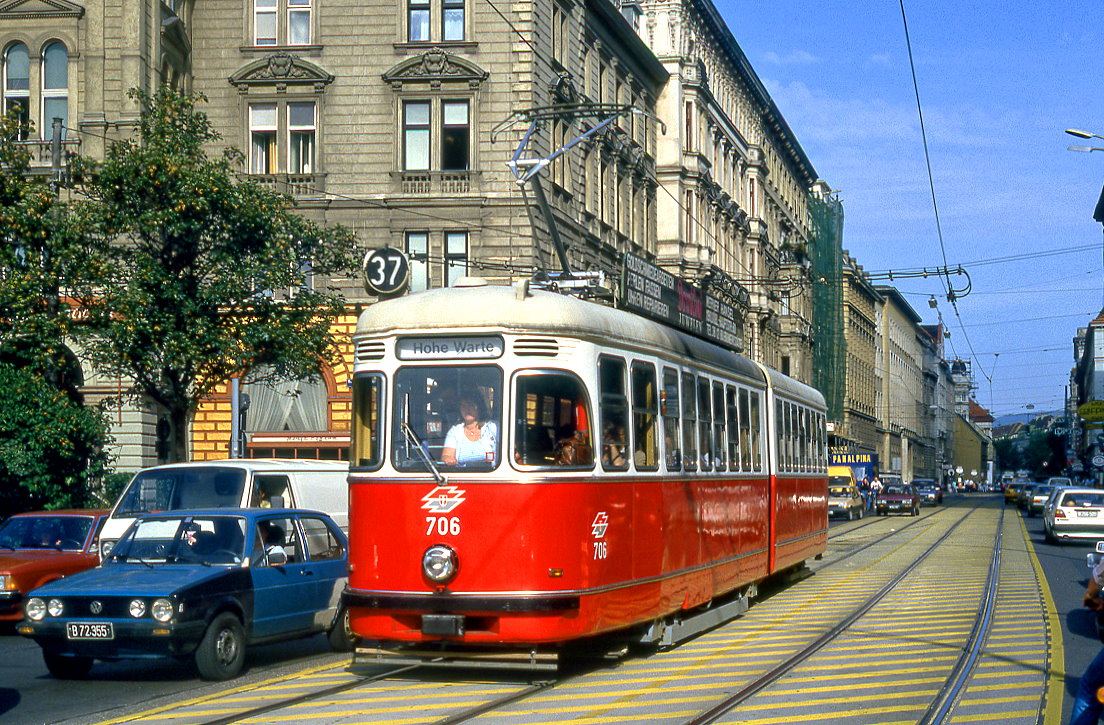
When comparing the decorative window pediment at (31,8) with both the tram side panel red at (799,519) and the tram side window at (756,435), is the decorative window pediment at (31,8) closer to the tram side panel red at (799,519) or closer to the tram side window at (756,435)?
the tram side panel red at (799,519)

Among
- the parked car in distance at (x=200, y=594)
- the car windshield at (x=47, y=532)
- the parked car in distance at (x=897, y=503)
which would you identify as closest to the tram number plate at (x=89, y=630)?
the parked car in distance at (x=200, y=594)

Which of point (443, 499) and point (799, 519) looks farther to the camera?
point (799, 519)

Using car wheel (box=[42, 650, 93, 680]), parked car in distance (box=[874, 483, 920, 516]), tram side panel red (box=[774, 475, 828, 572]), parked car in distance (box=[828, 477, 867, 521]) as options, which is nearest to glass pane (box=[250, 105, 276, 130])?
tram side panel red (box=[774, 475, 828, 572])

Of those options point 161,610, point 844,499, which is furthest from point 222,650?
point 844,499

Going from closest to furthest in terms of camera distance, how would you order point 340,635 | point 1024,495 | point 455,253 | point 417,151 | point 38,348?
point 340,635 < point 38,348 < point 455,253 < point 417,151 < point 1024,495

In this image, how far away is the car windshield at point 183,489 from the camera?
57.8 ft

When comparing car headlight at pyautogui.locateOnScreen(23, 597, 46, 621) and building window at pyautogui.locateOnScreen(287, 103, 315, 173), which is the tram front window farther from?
building window at pyautogui.locateOnScreen(287, 103, 315, 173)

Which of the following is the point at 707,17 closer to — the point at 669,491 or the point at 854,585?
the point at 854,585

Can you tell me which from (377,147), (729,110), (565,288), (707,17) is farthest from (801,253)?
(565,288)

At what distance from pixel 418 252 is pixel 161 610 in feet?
84.4

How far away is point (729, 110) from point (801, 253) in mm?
13954

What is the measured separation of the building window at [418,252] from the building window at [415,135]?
1.76m

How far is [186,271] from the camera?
2530 cm

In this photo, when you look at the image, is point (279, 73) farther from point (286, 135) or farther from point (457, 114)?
point (457, 114)
